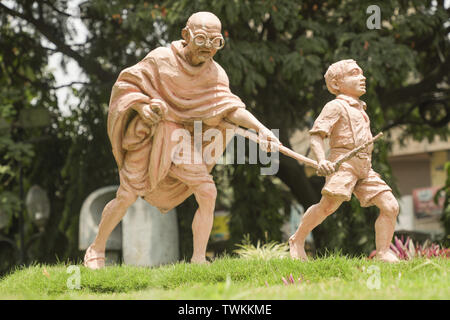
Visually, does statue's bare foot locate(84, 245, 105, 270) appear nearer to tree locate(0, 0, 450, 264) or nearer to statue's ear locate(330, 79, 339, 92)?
statue's ear locate(330, 79, 339, 92)

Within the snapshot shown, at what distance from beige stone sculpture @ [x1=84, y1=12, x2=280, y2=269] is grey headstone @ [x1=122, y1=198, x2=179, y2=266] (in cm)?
363

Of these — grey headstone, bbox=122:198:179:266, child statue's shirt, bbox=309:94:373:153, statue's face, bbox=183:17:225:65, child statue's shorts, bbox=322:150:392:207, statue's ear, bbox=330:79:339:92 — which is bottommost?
grey headstone, bbox=122:198:179:266

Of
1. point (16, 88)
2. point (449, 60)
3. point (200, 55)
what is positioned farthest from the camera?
point (16, 88)

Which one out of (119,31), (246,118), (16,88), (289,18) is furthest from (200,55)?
(16,88)

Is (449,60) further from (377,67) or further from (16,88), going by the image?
(16,88)

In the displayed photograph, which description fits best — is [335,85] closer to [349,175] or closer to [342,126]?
[342,126]

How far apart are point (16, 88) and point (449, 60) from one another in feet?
26.0

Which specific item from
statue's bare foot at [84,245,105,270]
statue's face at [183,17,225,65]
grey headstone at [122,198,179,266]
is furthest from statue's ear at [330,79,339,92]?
grey headstone at [122,198,179,266]

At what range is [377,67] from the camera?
30.4 feet

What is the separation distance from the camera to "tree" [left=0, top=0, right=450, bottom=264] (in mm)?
9344

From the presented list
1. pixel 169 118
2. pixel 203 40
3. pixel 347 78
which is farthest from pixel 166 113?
pixel 347 78

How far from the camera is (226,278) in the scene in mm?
5336
